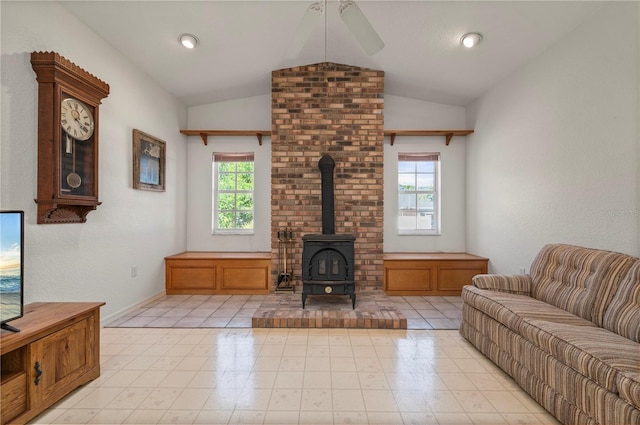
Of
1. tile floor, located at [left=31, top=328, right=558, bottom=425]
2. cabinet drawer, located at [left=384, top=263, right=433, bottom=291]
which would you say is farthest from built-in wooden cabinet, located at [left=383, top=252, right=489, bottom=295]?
tile floor, located at [left=31, top=328, right=558, bottom=425]

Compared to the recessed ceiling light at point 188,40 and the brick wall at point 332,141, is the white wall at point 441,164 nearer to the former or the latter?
the brick wall at point 332,141

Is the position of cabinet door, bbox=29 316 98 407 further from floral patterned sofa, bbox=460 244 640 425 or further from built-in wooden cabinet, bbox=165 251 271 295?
floral patterned sofa, bbox=460 244 640 425

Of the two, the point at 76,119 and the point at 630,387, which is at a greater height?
the point at 76,119

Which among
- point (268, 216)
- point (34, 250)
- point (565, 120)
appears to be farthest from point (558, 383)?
point (268, 216)

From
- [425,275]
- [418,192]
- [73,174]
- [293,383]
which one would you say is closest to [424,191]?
[418,192]

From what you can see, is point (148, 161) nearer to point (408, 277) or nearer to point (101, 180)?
point (101, 180)

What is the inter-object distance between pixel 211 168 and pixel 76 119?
2.50m

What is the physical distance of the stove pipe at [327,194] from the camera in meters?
4.12

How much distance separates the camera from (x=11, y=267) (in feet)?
5.90

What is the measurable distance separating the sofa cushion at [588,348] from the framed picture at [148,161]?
417 centimetres

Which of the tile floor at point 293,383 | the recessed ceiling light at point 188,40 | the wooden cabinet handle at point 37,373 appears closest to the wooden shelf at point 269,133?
the recessed ceiling light at point 188,40

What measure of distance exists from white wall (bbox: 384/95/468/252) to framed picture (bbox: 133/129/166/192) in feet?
11.1

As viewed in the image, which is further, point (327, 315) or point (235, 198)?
point (235, 198)

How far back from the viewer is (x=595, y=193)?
2.70m
